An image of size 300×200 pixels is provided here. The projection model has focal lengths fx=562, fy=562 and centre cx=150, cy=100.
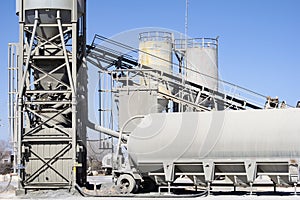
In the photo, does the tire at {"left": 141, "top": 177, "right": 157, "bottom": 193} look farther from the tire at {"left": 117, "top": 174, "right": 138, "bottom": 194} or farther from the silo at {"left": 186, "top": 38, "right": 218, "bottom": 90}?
the silo at {"left": 186, "top": 38, "right": 218, "bottom": 90}

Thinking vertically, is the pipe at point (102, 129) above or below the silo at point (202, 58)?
below

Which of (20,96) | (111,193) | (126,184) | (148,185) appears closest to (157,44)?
(148,185)

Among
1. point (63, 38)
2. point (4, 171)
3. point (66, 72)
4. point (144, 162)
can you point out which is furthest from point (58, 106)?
point (4, 171)

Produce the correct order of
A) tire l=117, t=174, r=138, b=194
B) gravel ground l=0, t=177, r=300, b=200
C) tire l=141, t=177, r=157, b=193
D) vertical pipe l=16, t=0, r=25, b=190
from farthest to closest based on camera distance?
tire l=141, t=177, r=157, b=193, vertical pipe l=16, t=0, r=25, b=190, tire l=117, t=174, r=138, b=194, gravel ground l=0, t=177, r=300, b=200

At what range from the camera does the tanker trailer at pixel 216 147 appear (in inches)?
940

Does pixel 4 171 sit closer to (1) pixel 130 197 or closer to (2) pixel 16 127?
(2) pixel 16 127

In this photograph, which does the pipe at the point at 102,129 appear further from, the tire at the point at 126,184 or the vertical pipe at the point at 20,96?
the vertical pipe at the point at 20,96

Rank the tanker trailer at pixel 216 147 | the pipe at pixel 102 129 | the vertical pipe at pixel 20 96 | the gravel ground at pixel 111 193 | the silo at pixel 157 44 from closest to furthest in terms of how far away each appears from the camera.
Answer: the gravel ground at pixel 111 193 → the tanker trailer at pixel 216 147 → the vertical pipe at pixel 20 96 → the pipe at pixel 102 129 → the silo at pixel 157 44

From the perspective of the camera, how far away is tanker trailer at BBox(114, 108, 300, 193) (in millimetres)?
23875

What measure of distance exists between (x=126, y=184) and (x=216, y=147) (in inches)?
190

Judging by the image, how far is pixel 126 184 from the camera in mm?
26453

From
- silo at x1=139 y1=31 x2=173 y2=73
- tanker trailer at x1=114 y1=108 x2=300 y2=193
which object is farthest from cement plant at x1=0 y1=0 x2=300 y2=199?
silo at x1=139 y1=31 x2=173 y2=73

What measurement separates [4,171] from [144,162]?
3426cm

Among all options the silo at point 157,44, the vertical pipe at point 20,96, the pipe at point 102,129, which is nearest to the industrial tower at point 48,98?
the vertical pipe at point 20,96
